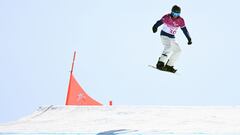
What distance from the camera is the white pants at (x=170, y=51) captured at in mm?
13376

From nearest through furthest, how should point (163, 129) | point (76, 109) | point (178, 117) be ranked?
point (163, 129) → point (178, 117) → point (76, 109)

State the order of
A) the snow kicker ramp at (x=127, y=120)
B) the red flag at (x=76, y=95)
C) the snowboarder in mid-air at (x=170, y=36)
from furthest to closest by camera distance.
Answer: the red flag at (x=76, y=95), the snowboarder in mid-air at (x=170, y=36), the snow kicker ramp at (x=127, y=120)

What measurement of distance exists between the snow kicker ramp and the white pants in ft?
4.82

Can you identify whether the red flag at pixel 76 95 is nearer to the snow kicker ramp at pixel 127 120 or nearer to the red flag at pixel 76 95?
the red flag at pixel 76 95

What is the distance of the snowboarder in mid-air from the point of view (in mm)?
13000

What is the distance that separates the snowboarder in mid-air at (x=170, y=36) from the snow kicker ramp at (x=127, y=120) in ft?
4.60

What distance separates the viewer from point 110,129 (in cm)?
996

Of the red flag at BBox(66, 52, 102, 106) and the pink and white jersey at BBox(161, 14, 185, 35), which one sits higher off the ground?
the pink and white jersey at BBox(161, 14, 185, 35)

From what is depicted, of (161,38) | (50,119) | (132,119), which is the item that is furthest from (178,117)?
(50,119)

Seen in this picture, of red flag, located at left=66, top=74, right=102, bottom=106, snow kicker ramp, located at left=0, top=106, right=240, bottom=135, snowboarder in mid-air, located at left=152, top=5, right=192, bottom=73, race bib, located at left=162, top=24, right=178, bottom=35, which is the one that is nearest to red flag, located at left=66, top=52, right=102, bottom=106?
red flag, located at left=66, top=74, right=102, bottom=106

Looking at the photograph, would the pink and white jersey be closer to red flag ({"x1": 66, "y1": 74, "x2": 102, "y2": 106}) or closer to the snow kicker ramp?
the snow kicker ramp

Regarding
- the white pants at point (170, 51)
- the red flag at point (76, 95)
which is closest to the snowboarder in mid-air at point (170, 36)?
the white pants at point (170, 51)

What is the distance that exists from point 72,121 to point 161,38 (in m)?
3.58

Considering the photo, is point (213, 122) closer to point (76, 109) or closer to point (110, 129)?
point (110, 129)
